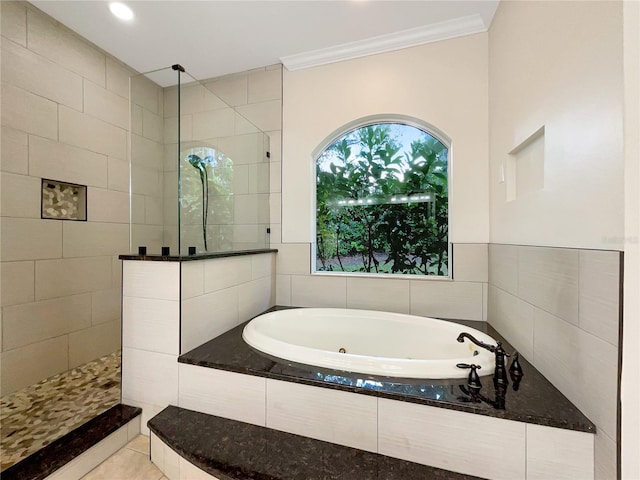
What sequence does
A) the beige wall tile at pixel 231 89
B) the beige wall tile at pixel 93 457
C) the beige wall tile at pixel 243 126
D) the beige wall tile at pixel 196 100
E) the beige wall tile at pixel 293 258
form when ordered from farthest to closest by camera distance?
the beige wall tile at pixel 231 89 < the beige wall tile at pixel 293 258 < the beige wall tile at pixel 243 126 < the beige wall tile at pixel 196 100 < the beige wall tile at pixel 93 457

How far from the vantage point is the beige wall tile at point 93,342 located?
2.05 m

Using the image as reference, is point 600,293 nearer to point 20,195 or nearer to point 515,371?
point 515,371

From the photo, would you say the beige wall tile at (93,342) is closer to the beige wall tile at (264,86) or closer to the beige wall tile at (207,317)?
the beige wall tile at (207,317)

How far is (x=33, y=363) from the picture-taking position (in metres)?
1.80

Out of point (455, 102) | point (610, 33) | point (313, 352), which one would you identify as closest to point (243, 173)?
point (313, 352)

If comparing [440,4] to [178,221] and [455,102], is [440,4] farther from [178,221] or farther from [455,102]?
[178,221]

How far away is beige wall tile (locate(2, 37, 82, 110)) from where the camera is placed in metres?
1.71

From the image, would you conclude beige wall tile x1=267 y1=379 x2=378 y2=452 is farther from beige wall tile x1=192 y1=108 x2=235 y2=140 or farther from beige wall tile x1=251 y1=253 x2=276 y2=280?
beige wall tile x1=192 y1=108 x2=235 y2=140

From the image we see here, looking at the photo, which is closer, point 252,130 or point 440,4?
point 440,4

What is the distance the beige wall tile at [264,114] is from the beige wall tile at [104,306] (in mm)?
1920

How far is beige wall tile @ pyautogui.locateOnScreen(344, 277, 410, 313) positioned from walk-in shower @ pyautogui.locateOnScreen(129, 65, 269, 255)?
3.05 ft

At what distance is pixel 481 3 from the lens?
1.78 m

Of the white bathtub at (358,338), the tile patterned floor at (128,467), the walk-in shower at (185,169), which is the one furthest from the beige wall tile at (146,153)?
the tile patterned floor at (128,467)

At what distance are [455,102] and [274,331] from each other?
2.15 metres
